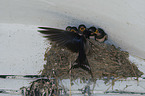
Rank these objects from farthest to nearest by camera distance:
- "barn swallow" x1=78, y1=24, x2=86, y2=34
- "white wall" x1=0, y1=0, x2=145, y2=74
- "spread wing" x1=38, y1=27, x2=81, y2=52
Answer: "barn swallow" x1=78, y1=24, x2=86, y2=34 < "white wall" x1=0, y1=0, x2=145, y2=74 < "spread wing" x1=38, y1=27, x2=81, y2=52

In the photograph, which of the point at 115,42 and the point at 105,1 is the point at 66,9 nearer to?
the point at 105,1

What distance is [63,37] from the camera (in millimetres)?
1414

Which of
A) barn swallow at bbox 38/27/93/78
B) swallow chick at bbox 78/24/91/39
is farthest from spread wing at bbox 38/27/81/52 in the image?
swallow chick at bbox 78/24/91/39

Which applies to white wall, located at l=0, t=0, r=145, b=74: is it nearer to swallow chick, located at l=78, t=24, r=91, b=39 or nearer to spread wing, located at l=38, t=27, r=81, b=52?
swallow chick, located at l=78, t=24, r=91, b=39

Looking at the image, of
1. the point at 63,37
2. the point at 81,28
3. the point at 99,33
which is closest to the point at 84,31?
the point at 81,28

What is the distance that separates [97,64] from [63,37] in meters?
0.55

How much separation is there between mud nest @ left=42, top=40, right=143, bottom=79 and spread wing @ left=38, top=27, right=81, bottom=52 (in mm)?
278

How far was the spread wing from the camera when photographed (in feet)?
4.39

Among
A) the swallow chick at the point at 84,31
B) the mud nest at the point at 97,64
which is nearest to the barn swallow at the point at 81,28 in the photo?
A: the swallow chick at the point at 84,31

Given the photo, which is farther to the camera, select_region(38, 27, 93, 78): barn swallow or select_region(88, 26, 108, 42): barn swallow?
select_region(88, 26, 108, 42): barn swallow

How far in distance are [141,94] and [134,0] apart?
983 millimetres

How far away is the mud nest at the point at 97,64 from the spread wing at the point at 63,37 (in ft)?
0.91

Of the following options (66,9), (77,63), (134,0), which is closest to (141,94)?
(77,63)

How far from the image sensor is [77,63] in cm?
153
